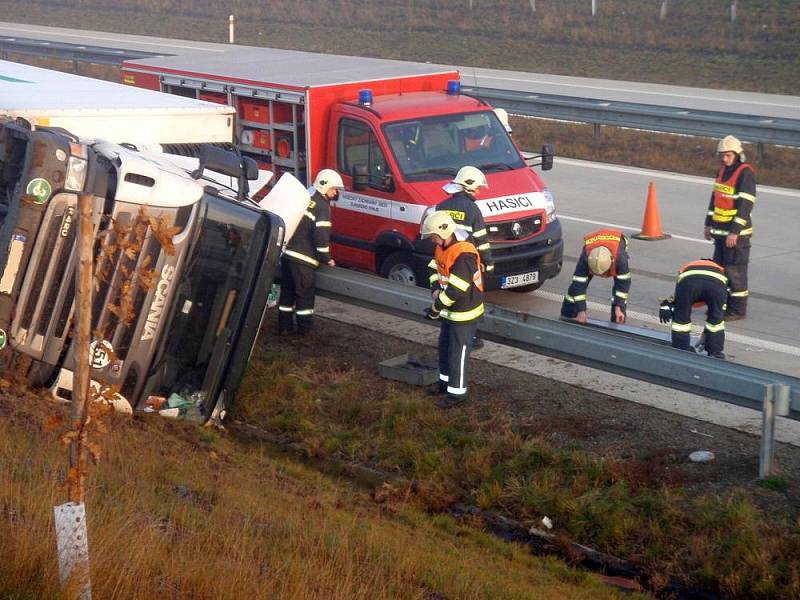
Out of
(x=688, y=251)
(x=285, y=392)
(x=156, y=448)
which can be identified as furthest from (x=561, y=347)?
(x=688, y=251)

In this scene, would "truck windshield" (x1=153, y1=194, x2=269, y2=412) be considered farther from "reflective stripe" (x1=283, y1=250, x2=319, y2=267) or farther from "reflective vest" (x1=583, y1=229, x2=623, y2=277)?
"reflective vest" (x1=583, y1=229, x2=623, y2=277)

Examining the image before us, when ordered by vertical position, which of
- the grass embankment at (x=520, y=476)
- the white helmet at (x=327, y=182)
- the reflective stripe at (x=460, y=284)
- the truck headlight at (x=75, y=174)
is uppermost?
the truck headlight at (x=75, y=174)

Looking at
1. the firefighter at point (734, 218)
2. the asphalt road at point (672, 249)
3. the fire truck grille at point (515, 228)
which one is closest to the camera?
the asphalt road at point (672, 249)

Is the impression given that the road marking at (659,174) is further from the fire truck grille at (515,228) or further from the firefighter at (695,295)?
the firefighter at (695,295)

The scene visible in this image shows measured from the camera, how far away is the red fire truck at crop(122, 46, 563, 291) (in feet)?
36.9

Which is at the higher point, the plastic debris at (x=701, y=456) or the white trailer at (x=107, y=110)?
the white trailer at (x=107, y=110)

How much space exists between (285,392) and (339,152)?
347 cm

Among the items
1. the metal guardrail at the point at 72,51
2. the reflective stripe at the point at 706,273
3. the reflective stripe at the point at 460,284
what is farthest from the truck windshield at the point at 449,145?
the metal guardrail at the point at 72,51

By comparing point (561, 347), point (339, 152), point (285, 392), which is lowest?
point (285, 392)

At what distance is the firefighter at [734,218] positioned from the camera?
1107cm

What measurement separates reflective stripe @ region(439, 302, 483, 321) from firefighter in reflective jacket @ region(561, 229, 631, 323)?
1.03 meters

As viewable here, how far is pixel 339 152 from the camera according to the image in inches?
463

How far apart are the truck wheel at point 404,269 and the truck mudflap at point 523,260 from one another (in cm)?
11

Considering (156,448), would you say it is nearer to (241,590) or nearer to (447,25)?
(241,590)
